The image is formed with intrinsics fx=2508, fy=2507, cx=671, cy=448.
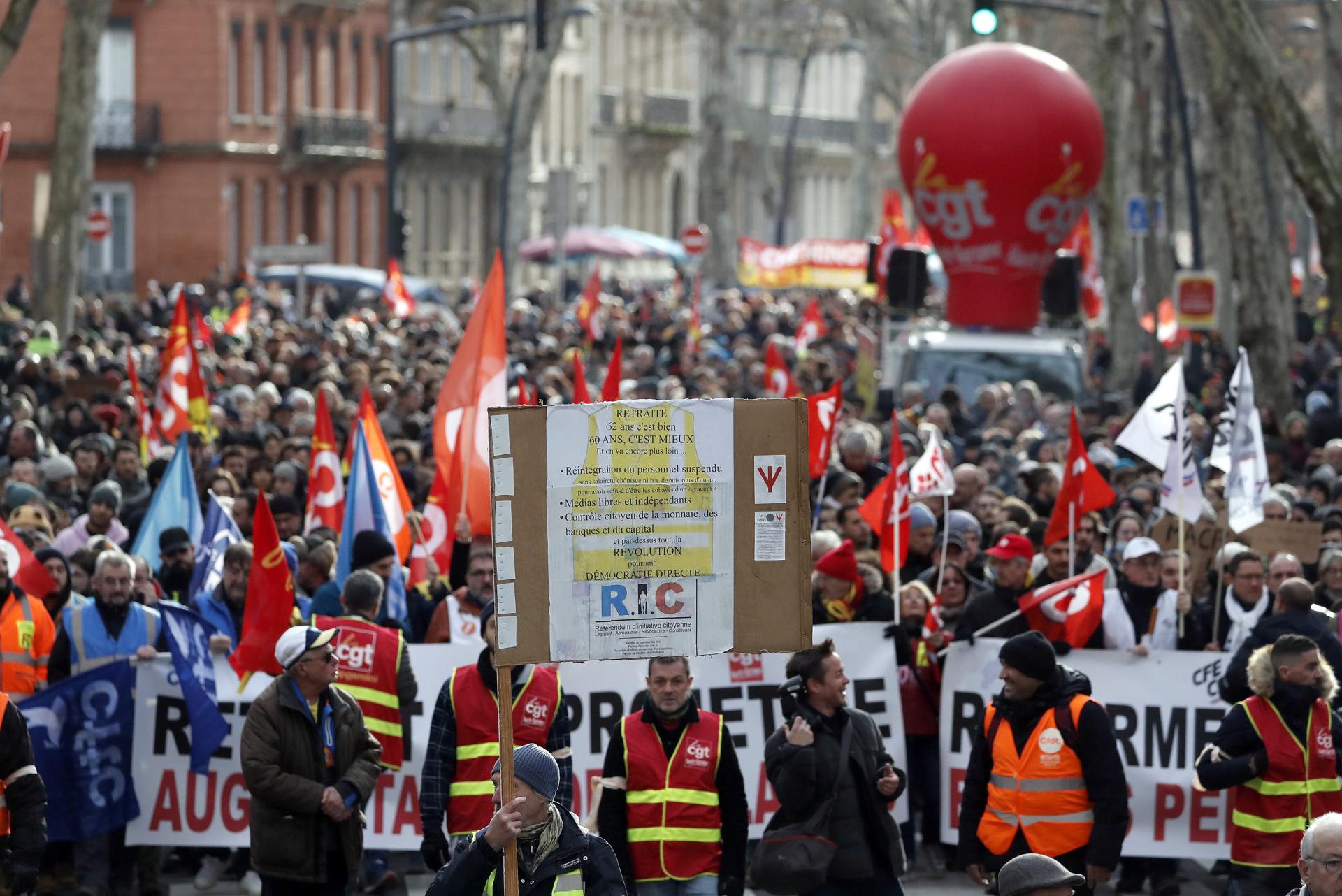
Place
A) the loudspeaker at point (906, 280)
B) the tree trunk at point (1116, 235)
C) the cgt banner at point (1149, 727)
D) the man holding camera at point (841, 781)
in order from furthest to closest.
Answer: the tree trunk at point (1116, 235)
the loudspeaker at point (906, 280)
the cgt banner at point (1149, 727)
the man holding camera at point (841, 781)

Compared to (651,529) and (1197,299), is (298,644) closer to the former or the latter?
(651,529)

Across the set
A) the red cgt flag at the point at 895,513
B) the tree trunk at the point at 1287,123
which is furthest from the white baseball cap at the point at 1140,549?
the tree trunk at the point at 1287,123

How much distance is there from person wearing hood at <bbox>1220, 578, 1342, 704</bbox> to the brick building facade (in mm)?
42871

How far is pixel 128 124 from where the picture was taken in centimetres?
5381

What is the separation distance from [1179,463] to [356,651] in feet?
13.4

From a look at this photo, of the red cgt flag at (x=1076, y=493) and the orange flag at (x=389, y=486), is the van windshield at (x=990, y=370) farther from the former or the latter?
the orange flag at (x=389, y=486)

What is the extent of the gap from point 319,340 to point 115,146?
26.9 m

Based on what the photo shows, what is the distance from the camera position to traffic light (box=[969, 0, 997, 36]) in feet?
59.2

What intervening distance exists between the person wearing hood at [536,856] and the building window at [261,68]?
5058cm

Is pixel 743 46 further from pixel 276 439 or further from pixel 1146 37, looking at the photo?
pixel 276 439

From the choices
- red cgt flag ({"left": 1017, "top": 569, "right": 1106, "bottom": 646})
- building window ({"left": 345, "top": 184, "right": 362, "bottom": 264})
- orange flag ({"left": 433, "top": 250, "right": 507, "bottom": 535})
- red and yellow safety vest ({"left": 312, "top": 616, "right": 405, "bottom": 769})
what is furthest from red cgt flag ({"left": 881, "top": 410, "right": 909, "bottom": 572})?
building window ({"left": 345, "top": 184, "right": 362, "bottom": 264})

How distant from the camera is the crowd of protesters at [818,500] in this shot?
1093 centimetres

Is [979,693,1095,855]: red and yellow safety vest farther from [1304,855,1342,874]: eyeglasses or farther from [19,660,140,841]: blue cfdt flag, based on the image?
[19,660,140,841]: blue cfdt flag

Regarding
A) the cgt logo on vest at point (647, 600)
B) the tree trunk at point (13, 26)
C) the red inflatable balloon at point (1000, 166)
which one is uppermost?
the tree trunk at point (13, 26)
